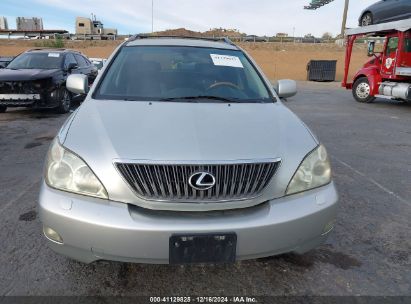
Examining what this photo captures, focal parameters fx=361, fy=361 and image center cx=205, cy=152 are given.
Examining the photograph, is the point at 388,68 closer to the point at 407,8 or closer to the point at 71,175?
the point at 407,8

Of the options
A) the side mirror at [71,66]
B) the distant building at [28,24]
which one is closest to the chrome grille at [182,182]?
the side mirror at [71,66]

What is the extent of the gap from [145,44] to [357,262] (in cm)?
276

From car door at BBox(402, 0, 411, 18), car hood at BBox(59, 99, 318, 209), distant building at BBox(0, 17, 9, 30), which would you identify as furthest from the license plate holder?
distant building at BBox(0, 17, 9, 30)

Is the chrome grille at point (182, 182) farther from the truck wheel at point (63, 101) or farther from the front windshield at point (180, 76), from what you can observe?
the truck wheel at point (63, 101)

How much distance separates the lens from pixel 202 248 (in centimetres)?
193

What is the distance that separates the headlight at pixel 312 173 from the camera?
Answer: 2152 mm

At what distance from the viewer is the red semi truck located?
36.0 ft

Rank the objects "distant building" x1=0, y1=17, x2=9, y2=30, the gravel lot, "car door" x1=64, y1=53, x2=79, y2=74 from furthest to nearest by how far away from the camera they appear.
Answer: "distant building" x1=0, y1=17, x2=9, y2=30 → "car door" x1=64, y1=53, x2=79, y2=74 → the gravel lot

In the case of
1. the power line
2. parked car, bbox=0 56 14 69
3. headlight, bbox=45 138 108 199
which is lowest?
headlight, bbox=45 138 108 199

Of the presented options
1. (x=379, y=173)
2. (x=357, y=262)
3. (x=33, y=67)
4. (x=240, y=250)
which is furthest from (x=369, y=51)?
(x=240, y=250)

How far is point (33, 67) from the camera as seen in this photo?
350 inches

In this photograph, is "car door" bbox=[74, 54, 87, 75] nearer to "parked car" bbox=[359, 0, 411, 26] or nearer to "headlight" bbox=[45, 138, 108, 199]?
"headlight" bbox=[45, 138, 108, 199]

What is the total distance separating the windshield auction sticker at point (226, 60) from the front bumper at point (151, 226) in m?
1.81

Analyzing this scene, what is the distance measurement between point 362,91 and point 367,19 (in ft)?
9.49
